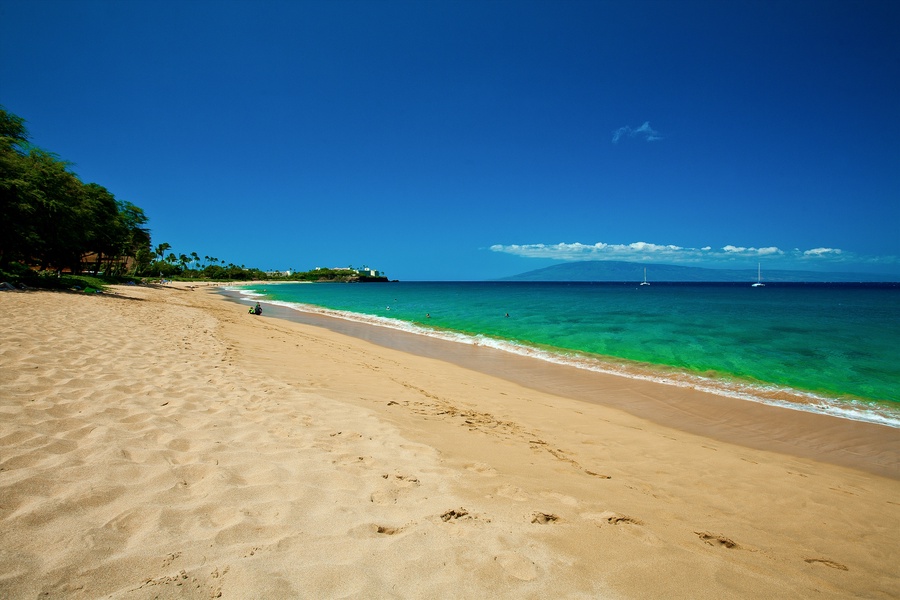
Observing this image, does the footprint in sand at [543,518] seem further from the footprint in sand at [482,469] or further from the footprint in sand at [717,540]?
the footprint in sand at [717,540]

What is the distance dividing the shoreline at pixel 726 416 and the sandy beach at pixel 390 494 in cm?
9

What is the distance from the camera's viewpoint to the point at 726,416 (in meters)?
8.54

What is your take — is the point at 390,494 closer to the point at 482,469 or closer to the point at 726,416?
the point at 482,469

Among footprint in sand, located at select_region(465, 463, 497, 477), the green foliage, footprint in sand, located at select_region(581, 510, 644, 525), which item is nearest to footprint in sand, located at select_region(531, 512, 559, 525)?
footprint in sand, located at select_region(581, 510, 644, 525)

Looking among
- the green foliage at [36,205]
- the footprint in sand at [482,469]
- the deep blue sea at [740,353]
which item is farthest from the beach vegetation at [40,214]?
the footprint in sand at [482,469]

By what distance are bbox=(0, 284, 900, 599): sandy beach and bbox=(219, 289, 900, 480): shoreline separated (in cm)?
9

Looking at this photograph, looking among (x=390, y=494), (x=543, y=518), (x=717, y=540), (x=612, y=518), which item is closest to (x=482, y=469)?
(x=543, y=518)

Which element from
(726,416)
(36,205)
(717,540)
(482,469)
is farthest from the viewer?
(36,205)

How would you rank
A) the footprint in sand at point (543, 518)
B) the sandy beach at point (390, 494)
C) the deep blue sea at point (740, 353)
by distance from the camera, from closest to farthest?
the sandy beach at point (390, 494)
the footprint in sand at point (543, 518)
the deep blue sea at point (740, 353)

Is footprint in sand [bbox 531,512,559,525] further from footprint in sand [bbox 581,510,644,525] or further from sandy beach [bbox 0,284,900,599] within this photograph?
footprint in sand [bbox 581,510,644,525]

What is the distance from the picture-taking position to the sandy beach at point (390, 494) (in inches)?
94.2

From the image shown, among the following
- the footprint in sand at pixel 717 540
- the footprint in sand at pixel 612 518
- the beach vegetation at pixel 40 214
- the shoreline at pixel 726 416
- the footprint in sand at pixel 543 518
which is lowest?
the shoreline at pixel 726 416

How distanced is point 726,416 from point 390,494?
8544 millimetres

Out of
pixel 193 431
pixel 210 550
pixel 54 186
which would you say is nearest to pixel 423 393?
pixel 193 431
